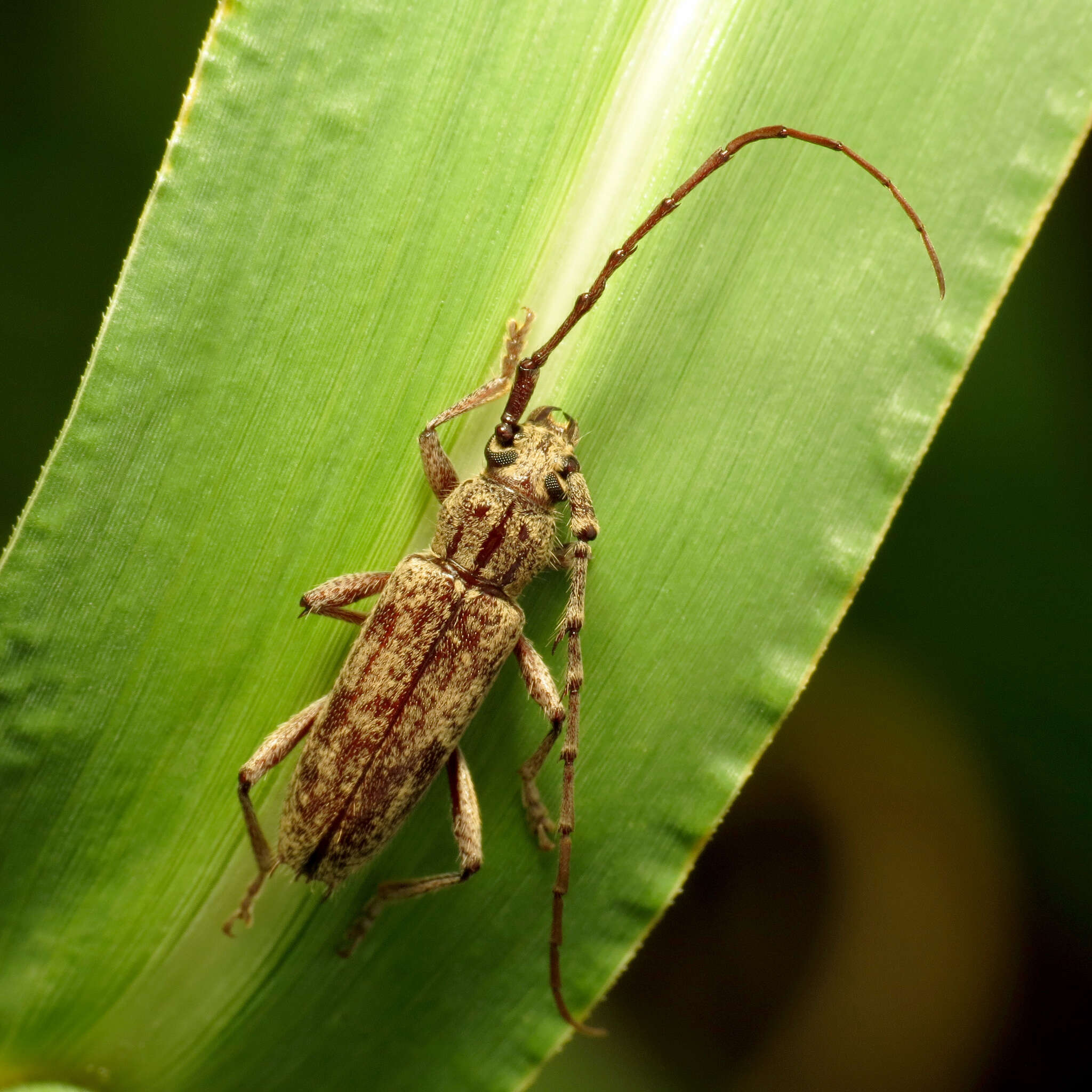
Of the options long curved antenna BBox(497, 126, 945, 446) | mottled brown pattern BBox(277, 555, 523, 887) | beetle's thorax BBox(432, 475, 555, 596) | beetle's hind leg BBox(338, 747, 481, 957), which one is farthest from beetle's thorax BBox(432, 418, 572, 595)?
beetle's hind leg BBox(338, 747, 481, 957)

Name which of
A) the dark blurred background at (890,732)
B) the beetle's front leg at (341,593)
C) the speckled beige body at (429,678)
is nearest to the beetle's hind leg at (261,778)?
the speckled beige body at (429,678)

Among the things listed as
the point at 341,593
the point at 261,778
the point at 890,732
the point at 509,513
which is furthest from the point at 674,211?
Result: the point at 890,732

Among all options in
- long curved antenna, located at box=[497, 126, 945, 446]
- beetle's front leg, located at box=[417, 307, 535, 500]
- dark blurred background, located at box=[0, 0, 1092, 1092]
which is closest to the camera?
long curved antenna, located at box=[497, 126, 945, 446]

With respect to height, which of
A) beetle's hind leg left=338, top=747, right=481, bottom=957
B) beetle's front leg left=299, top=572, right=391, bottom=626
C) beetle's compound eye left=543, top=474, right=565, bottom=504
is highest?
beetle's compound eye left=543, top=474, right=565, bottom=504

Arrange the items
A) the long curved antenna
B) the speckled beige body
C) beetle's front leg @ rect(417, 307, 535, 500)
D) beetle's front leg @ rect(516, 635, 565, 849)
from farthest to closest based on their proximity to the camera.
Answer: beetle's front leg @ rect(516, 635, 565, 849) → the speckled beige body → beetle's front leg @ rect(417, 307, 535, 500) → the long curved antenna

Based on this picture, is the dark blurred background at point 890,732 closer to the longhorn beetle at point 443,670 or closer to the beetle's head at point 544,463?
the longhorn beetle at point 443,670

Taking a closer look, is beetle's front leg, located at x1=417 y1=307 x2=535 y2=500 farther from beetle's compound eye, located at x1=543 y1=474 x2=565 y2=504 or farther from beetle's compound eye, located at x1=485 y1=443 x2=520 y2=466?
beetle's compound eye, located at x1=543 y1=474 x2=565 y2=504
